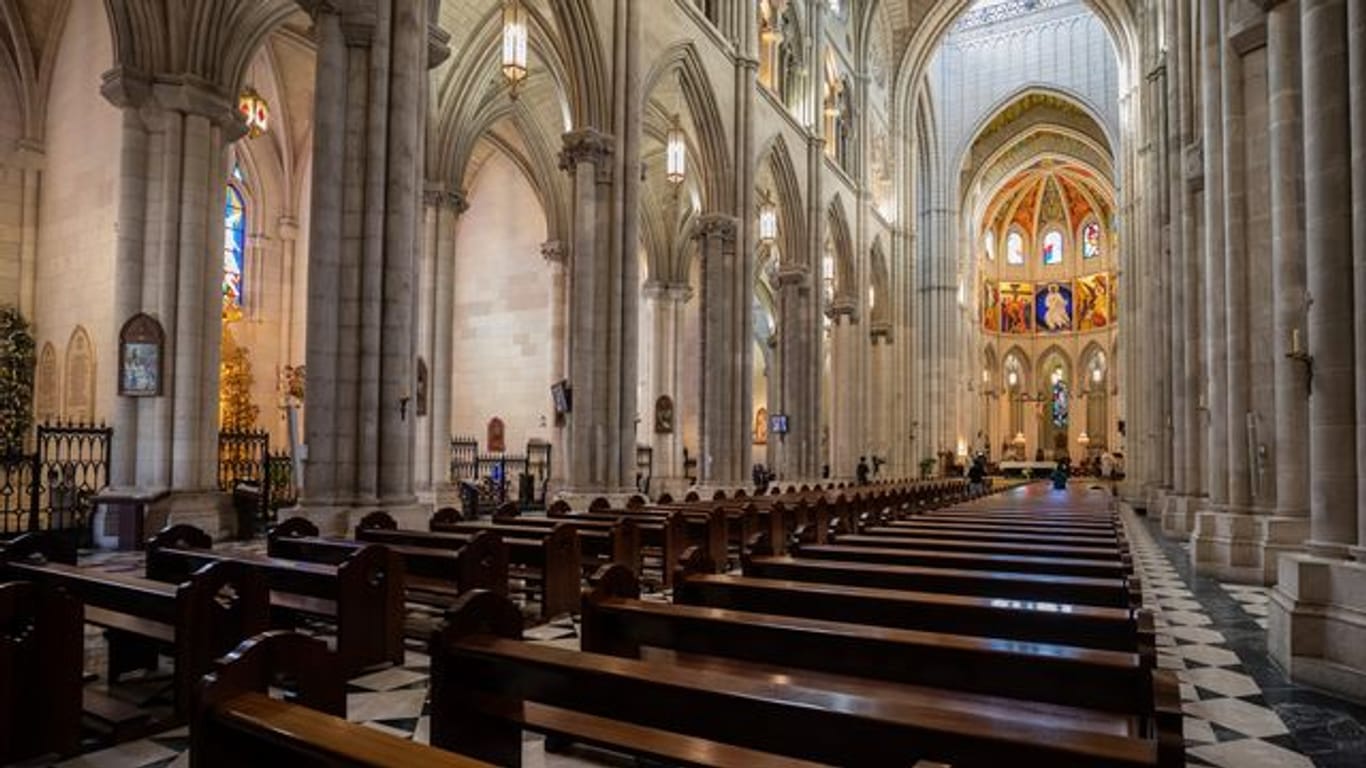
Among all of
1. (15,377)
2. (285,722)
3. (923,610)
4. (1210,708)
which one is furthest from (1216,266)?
(15,377)

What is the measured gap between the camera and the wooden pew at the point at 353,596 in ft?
18.0

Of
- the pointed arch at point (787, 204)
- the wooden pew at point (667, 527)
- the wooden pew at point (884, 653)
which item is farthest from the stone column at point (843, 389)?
the wooden pew at point (884, 653)

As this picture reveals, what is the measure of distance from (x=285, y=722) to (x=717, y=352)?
20004 millimetres

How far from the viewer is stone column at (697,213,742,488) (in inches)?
846

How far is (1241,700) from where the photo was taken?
207 inches

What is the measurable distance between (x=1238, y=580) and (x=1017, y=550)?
212 inches

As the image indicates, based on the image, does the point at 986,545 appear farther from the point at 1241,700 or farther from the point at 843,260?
the point at 843,260

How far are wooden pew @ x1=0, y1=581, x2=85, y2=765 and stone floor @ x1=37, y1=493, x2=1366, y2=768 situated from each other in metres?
0.18

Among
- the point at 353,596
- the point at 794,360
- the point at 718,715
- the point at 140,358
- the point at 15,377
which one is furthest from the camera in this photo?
the point at 794,360

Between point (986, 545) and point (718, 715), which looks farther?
point (986, 545)

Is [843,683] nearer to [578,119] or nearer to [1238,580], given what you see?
[1238,580]

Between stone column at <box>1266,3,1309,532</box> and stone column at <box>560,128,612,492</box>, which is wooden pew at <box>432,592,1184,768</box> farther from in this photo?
stone column at <box>560,128,612,492</box>

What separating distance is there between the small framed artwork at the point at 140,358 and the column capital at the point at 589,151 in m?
A: 7.38

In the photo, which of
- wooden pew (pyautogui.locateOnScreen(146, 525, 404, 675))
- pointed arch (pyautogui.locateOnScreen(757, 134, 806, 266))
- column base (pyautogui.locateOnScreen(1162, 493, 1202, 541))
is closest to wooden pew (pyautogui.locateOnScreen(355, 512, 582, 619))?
wooden pew (pyautogui.locateOnScreen(146, 525, 404, 675))
